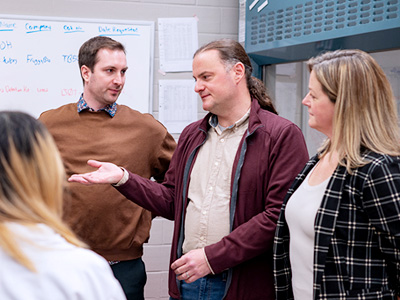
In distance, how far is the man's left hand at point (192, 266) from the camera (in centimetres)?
167

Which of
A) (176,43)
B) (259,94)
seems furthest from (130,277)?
(176,43)

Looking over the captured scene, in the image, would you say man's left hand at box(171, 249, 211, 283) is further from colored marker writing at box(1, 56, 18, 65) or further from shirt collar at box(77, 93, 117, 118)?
colored marker writing at box(1, 56, 18, 65)

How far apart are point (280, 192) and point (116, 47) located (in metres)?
1.09

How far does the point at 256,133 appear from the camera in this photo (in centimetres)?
177

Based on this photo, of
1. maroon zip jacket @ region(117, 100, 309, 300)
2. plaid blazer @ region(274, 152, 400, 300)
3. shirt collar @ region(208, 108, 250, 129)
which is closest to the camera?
plaid blazer @ region(274, 152, 400, 300)

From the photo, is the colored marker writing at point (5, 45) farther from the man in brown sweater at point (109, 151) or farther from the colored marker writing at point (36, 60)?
the man in brown sweater at point (109, 151)

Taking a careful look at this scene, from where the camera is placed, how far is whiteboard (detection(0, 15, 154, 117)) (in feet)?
9.31

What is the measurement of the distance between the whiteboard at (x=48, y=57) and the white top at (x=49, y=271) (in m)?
2.07

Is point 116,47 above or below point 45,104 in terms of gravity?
above

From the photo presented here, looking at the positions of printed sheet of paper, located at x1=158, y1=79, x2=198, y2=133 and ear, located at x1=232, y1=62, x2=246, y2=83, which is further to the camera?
printed sheet of paper, located at x1=158, y1=79, x2=198, y2=133

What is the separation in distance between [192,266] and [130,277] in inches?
23.4

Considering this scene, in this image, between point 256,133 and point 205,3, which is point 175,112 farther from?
point 256,133

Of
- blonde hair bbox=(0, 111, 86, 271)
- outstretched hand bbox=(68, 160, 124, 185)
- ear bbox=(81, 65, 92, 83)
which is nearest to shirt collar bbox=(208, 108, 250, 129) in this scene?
outstretched hand bbox=(68, 160, 124, 185)

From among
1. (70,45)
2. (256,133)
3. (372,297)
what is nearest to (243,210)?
(256,133)
